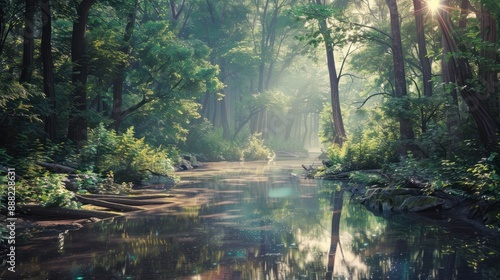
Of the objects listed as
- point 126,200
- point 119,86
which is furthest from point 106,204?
point 119,86

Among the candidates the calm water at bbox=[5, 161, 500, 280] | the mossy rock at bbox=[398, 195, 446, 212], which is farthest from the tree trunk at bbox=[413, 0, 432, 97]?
the calm water at bbox=[5, 161, 500, 280]

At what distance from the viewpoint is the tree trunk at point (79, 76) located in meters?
19.1

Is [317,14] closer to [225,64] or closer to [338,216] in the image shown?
[338,216]

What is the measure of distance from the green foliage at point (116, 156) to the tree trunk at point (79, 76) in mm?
569

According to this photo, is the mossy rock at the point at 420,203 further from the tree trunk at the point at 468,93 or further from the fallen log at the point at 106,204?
the fallen log at the point at 106,204

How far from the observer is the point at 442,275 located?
6.38m

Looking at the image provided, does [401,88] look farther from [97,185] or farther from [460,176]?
[97,185]

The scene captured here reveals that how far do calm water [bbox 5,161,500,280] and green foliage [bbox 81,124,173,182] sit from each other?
A: 640 centimetres

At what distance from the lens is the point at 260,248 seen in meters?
8.31

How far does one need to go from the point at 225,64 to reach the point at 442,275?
47879 mm

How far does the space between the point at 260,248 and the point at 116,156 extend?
1263cm

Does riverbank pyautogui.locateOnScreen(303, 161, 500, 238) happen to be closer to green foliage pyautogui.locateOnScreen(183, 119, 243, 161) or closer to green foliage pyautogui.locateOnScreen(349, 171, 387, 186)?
green foliage pyautogui.locateOnScreen(349, 171, 387, 186)

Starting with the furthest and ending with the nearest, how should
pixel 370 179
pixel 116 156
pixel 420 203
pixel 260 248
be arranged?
pixel 116 156, pixel 370 179, pixel 420 203, pixel 260 248

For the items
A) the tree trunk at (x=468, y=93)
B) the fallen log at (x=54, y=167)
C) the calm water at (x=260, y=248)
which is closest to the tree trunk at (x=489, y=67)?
the tree trunk at (x=468, y=93)
